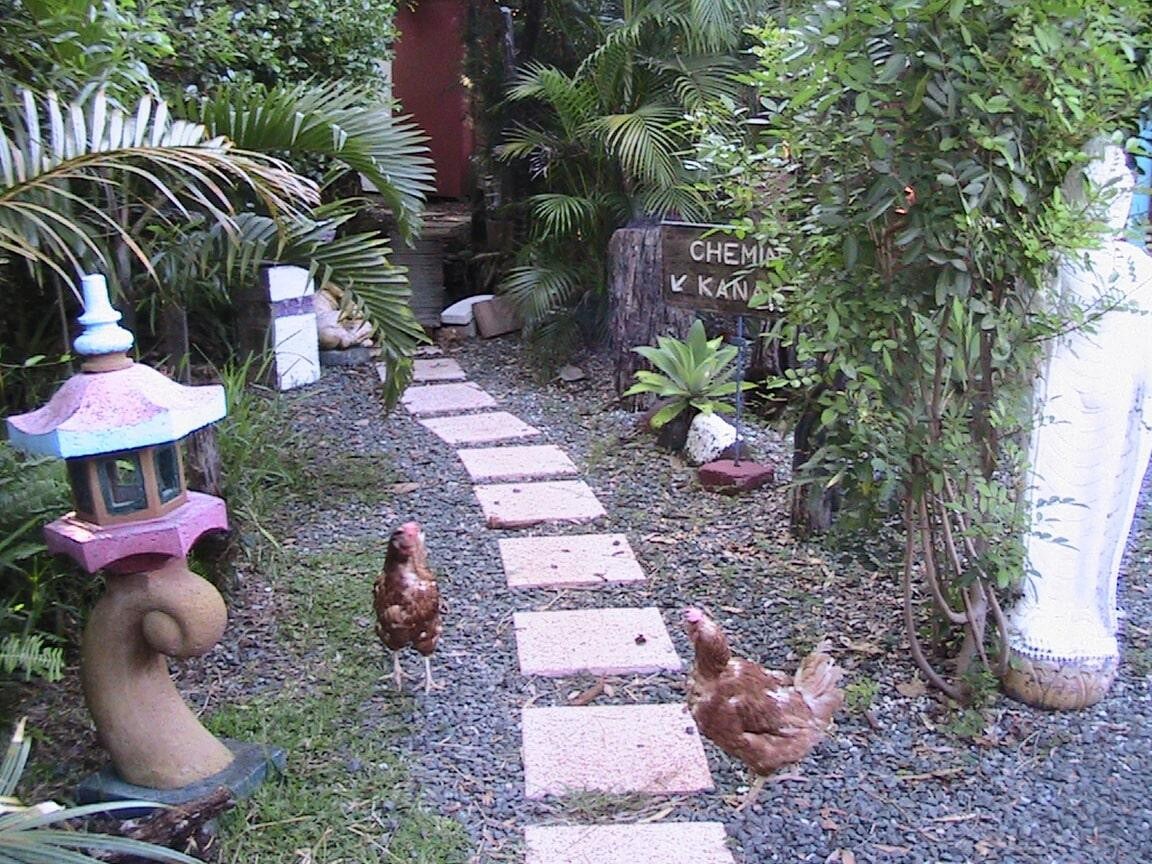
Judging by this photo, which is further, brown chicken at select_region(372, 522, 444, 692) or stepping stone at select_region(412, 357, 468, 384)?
stepping stone at select_region(412, 357, 468, 384)

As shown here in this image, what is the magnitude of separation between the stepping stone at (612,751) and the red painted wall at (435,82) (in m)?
8.75

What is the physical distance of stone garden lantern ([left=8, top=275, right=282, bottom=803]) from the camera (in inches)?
91.7

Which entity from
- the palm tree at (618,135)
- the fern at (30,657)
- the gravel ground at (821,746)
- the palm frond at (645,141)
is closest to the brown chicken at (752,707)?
the gravel ground at (821,746)

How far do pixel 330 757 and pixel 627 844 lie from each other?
2.71ft

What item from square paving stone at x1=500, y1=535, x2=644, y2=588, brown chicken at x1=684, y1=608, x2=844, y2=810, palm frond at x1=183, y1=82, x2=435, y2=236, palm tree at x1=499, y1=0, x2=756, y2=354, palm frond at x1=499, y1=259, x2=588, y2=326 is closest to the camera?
brown chicken at x1=684, y1=608, x2=844, y2=810

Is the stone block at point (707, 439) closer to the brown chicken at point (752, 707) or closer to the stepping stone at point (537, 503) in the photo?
the stepping stone at point (537, 503)

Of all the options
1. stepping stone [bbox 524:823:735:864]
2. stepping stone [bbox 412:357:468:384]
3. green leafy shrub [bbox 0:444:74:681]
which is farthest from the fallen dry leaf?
stepping stone [bbox 412:357:468:384]

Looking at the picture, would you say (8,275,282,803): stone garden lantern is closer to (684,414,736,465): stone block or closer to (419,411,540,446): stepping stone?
(684,414,736,465): stone block

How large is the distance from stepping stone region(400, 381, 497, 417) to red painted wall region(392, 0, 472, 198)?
4945 millimetres

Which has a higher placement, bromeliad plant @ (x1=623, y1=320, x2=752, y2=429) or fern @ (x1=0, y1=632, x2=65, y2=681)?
fern @ (x1=0, y1=632, x2=65, y2=681)

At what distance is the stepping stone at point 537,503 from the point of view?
4453 millimetres

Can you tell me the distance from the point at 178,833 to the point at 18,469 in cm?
130

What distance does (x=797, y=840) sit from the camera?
252cm

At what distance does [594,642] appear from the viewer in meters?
3.44
